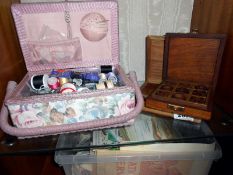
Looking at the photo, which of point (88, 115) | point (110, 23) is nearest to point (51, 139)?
point (88, 115)

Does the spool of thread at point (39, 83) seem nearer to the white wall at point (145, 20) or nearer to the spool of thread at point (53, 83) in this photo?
the spool of thread at point (53, 83)

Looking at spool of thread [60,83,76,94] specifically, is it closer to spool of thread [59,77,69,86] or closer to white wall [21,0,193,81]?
spool of thread [59,77,69,86]

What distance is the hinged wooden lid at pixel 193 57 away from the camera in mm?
579

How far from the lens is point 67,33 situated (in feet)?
1.97

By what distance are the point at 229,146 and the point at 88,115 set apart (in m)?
0.40

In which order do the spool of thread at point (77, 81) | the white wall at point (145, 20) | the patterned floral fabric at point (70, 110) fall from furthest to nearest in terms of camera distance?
the white wall at point (145, 20) < the spool of thread at point (77, 81) < the patterned floral fabric at point (70, 110)

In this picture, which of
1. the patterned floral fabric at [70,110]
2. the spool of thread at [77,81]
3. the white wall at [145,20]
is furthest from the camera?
the white wall at [145,20]

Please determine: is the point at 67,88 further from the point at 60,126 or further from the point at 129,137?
the point at 129,137

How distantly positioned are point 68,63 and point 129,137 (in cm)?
28

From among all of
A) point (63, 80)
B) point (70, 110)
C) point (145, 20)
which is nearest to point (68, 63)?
point (63, 80)

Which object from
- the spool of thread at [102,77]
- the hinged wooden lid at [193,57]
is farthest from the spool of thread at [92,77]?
the hinged wooden lid at [193,57]

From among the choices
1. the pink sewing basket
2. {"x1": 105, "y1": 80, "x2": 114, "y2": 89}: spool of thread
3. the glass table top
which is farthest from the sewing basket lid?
the glass table top

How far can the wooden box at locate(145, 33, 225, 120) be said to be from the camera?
1.81 feet

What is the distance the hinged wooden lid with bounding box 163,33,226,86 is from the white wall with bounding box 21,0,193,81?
0.40 ft
